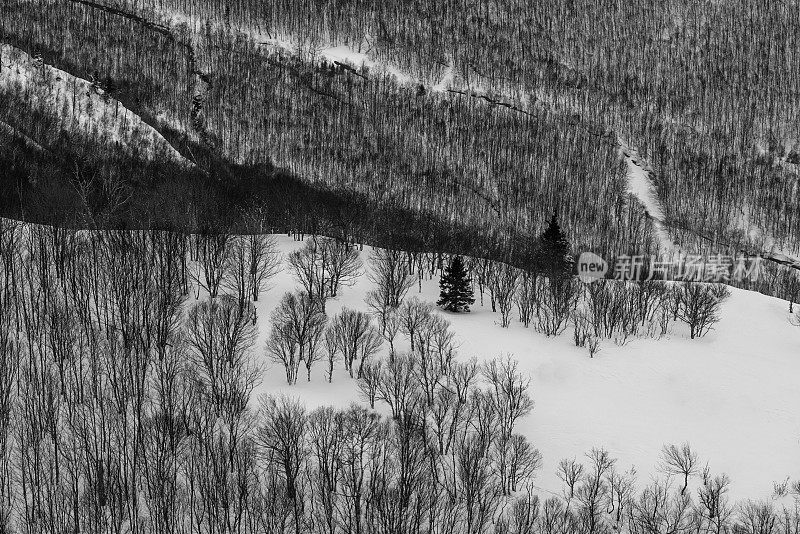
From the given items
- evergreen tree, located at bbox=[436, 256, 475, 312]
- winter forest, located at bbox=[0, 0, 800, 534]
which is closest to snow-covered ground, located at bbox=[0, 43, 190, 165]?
winter forest, located at bbox=[0, 0, 800, 534]

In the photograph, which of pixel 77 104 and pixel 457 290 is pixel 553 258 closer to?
pixel 457 290

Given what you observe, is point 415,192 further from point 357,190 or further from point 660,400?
point 660,400

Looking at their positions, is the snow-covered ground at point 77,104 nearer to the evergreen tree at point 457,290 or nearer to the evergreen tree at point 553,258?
the evergreen tree at point 457,290

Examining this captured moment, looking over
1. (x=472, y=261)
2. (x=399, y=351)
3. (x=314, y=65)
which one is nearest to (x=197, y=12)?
(x=314, y=65)

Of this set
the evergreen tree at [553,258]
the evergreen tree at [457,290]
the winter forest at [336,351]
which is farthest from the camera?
the evergreen tree at [553,258]

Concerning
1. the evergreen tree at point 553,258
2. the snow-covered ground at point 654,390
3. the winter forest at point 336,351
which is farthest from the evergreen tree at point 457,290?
the evergreen tree at point 553,258

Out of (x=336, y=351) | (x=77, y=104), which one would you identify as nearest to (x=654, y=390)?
(x=336, y=351)

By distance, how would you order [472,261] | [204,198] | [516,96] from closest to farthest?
[472,261] < [204,198] < [516,96]
